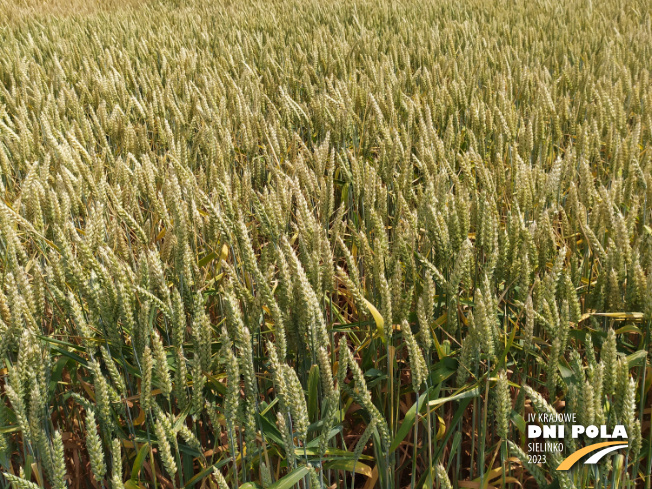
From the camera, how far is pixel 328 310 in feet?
3.75

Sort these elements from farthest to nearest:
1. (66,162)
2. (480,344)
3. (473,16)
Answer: (473,16) < (66,162) < (480,344)

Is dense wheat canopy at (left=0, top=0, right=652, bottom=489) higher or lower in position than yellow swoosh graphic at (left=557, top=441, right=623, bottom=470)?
higher

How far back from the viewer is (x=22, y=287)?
2.58 ft

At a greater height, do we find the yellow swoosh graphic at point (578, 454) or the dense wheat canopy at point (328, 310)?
the dense wheat canopy at point (328, 310)

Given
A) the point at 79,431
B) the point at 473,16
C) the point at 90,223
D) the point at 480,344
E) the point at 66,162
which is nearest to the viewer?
the point at 480,344

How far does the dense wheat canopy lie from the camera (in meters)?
0.70

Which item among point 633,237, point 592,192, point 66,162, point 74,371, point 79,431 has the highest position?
point 66,162

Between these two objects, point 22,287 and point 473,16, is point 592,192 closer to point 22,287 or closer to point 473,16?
point 22,287

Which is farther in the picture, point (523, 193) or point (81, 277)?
point (523, 193)

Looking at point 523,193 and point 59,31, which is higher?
point 59,31

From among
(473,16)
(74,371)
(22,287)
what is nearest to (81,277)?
(22,287)

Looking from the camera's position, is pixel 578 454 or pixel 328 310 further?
pixel 328 310

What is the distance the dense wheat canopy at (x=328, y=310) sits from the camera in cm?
70

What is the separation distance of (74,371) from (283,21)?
3.90 metres
